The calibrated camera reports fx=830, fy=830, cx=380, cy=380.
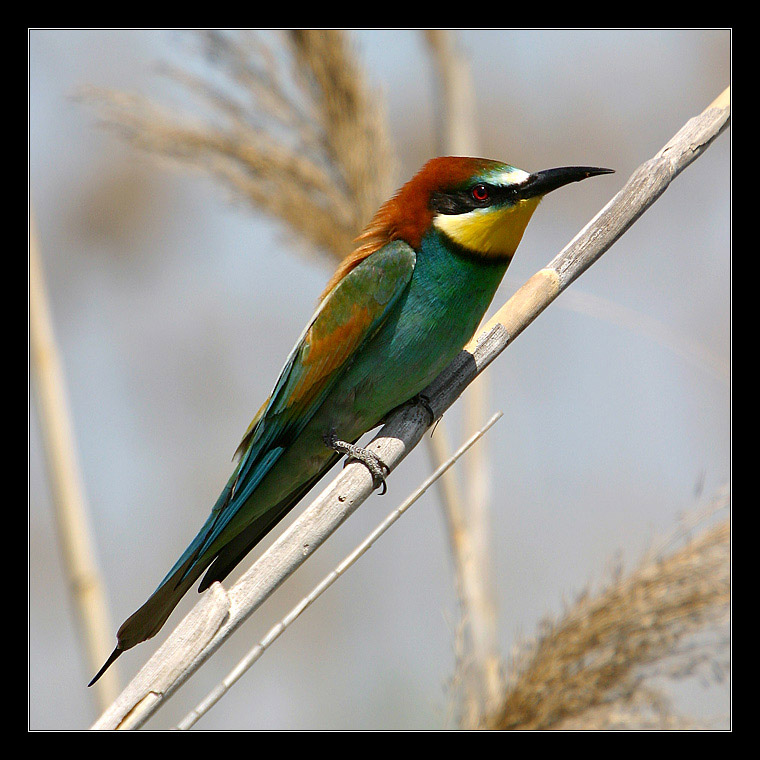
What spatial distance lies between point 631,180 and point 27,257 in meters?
1.63

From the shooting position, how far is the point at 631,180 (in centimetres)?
189

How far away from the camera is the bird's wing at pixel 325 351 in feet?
7.23

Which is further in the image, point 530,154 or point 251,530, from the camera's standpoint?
point 530,154

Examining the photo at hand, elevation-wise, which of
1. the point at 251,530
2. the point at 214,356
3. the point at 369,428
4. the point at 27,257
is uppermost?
the point at 214,356

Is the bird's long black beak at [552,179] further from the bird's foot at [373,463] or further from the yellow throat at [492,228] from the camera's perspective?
the bird's foot at [373,463]

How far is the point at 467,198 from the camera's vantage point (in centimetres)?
219

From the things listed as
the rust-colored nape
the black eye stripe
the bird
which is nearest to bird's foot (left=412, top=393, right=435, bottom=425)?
the bird

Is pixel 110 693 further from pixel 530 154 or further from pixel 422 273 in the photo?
pixel 530 154

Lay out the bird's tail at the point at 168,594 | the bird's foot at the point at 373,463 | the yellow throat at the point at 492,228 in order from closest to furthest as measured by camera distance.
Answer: the bird's tail at the point at 168,594, the bird's foot at the point at 373,463, the yellow throat at the point at 492,228

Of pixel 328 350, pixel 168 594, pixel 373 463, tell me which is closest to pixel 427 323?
pixel 328 350

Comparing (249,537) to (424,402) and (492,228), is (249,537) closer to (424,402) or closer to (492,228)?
(424,402)

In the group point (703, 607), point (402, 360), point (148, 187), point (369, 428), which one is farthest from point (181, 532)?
point (703, 607)

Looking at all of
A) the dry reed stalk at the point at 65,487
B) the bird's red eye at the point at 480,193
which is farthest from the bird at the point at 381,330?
the dry reed stalk at the point at 65,487

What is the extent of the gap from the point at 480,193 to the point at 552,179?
0.65ft
